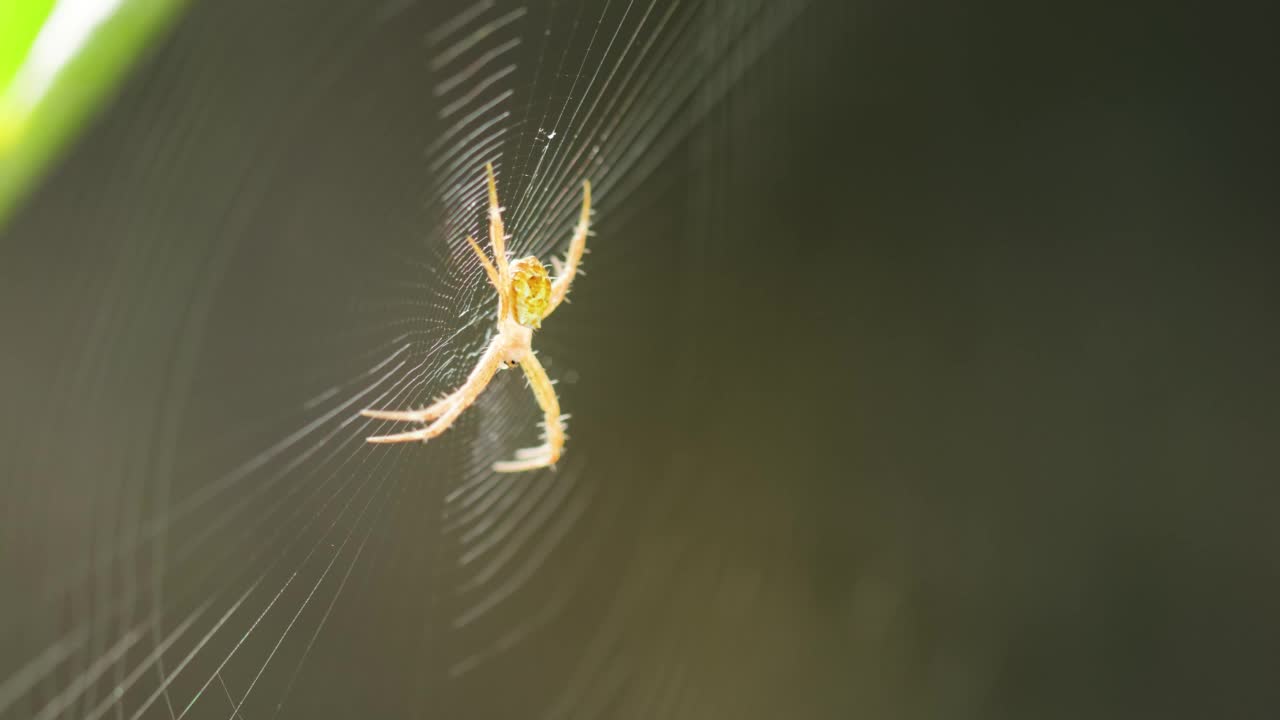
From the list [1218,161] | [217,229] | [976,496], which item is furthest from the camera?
[976,496]

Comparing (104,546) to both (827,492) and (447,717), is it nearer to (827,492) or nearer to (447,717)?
(447,717)

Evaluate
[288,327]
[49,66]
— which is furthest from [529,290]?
[49,66]

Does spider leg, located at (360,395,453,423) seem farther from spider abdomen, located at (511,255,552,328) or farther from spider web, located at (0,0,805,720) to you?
spider abdomen, located at (511,255,552,328)

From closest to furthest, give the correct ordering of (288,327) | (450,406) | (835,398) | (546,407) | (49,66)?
1. (49,66)
2. (450,406)
3. (546,407)
4. (288,327)
5. (835,398)

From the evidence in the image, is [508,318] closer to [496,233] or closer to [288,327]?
[496,233]

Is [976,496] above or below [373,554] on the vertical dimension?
above

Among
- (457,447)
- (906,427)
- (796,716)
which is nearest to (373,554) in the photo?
(457,447)
